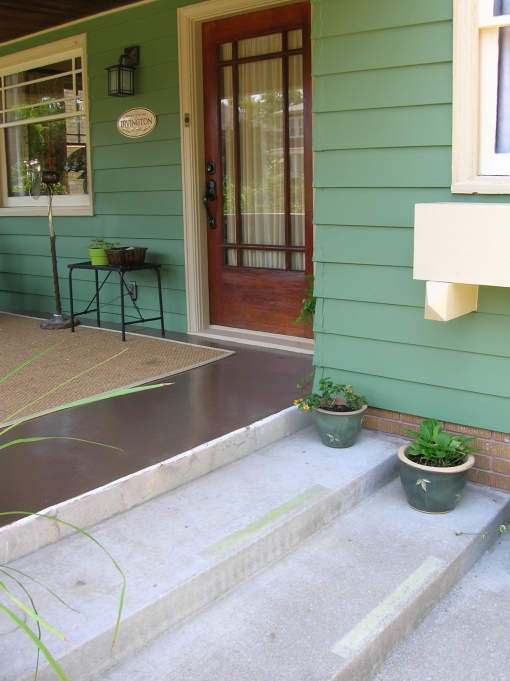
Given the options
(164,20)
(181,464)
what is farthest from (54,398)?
(164,20)

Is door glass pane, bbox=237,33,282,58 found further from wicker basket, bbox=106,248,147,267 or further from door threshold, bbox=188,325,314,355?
door threshold, bbox=188,325,314,355

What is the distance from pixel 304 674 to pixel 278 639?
0.15 meters

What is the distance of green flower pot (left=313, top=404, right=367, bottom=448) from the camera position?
291 cm

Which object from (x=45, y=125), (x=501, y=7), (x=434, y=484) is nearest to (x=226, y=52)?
(x=45, y=125)

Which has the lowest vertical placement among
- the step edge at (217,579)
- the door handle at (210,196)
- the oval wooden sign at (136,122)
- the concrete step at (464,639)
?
the concrete step at (464,639)

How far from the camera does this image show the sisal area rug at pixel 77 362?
342 cm

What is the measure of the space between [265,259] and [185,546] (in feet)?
8.60

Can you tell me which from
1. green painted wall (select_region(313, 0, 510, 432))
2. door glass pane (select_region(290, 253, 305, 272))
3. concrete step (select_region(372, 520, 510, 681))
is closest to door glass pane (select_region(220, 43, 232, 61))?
door glass pane (select_region(290, 253, 305, 272))

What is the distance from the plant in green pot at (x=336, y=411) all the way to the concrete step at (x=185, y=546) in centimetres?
6

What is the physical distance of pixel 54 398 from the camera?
3359 mm

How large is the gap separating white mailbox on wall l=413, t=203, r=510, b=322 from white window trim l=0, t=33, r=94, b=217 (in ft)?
11.2

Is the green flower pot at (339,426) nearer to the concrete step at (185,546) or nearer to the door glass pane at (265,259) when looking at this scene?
the concrete step at (185,546)

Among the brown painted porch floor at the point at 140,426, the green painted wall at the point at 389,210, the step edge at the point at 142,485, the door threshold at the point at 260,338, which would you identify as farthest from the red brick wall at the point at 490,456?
the door threshold at the point at 260,338

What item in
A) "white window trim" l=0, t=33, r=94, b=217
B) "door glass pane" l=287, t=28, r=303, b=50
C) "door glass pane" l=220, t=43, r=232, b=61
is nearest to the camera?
"door glass pane" l=287, t=28, r=303, b=50
